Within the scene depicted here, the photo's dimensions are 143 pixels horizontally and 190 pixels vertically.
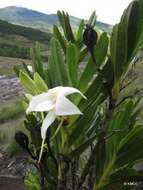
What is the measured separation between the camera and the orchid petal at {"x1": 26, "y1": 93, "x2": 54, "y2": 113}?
4.59 feet

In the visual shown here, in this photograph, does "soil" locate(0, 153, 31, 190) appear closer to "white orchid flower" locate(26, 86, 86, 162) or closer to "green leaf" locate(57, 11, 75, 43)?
"green leaf" locate(57, 11, 75, 43)

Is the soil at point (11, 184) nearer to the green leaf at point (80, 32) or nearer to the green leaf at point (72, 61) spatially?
the green leaf at point (80, 32)

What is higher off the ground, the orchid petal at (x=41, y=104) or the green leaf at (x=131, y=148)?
the orchid petal at (x=41, y=104)

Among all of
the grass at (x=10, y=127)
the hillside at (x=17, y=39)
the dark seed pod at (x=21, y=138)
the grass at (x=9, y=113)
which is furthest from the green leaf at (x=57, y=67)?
the hillside at (x=17, y=39)

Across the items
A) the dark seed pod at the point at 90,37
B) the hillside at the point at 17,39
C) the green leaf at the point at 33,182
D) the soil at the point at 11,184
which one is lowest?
the hillside at the point at 17,39

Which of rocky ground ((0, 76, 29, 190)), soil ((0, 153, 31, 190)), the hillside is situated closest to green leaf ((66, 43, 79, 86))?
rocky ground ((0, 76, 29, 190))

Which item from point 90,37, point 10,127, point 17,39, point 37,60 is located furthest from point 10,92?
point 17,39

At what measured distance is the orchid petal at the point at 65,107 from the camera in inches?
53.2

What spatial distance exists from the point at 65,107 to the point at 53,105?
61 millimetres

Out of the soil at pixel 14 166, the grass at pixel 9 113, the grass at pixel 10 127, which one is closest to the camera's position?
the soil at pixel 14 166

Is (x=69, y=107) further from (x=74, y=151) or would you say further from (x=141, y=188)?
(x=141, y=188)

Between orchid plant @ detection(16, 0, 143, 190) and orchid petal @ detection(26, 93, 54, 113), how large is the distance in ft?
0.51

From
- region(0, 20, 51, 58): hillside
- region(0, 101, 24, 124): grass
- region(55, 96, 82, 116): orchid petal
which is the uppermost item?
region(55, 96, 82, 116): orchid petal

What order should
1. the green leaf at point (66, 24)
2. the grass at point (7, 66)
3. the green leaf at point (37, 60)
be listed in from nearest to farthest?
the green leaf at point (37, 60) → the green leaf at point (66, 24) → the grass at point (7, 66)
